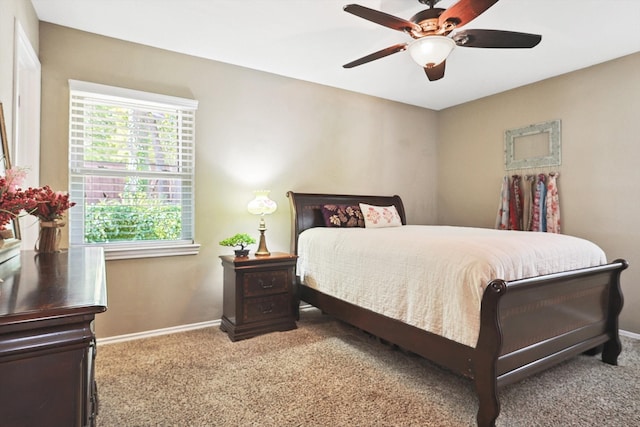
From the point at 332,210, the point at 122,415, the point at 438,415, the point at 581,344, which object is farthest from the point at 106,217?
the point at 581,344

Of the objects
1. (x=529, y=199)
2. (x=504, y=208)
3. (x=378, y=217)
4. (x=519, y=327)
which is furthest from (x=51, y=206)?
(x=529, y=199)

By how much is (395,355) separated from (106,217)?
2634 mm

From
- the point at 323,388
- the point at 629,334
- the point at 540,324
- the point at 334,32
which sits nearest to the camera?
the point at 540,324

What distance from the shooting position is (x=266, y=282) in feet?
10.4

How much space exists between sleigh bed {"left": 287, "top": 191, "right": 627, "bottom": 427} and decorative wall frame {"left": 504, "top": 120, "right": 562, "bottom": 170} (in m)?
1.74

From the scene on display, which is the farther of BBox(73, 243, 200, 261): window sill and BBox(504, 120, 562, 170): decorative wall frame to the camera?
BBox(504, 120, 562, 170): decorative wall frame

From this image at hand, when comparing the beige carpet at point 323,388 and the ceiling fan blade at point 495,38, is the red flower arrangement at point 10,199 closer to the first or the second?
the beige carpet at point 323,388

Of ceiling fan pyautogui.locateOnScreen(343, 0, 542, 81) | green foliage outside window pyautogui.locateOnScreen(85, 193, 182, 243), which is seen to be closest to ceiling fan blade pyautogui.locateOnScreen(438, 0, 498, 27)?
ceiling fan pyautogui.locateOnScreen(343, 0, 542, 81)

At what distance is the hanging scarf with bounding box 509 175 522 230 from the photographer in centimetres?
403

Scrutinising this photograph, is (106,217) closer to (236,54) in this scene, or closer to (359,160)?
(236,54)

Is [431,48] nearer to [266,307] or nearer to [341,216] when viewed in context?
[341,216]

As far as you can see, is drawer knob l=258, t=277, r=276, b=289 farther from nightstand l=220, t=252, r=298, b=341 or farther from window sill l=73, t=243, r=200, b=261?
window sill l=73, t=243, r=200, b=261

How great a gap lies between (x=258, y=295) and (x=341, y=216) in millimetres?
1227

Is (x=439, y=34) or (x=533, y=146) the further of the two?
(x=533, y=146)
